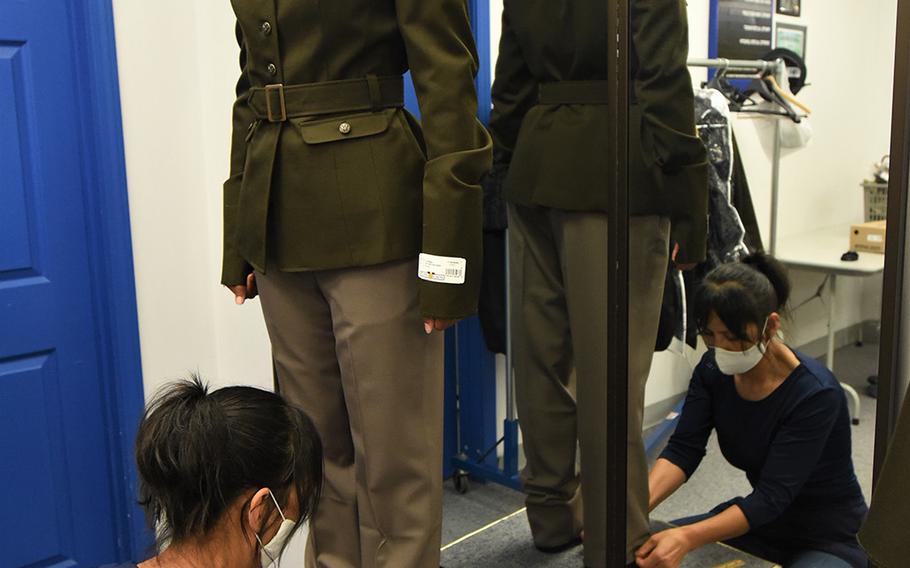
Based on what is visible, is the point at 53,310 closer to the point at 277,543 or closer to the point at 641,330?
the point at 277,543

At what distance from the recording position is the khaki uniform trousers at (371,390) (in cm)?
140

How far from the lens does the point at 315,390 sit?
1491mm

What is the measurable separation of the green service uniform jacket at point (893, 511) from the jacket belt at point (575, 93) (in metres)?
0.97

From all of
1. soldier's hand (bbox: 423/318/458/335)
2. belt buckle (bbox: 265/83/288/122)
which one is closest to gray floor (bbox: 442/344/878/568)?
soldier's hand (bbox: 423/318/458/335)

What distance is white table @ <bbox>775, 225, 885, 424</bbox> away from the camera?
1361 millimetres

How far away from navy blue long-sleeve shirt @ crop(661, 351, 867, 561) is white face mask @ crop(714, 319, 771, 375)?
16mm

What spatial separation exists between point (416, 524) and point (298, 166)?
0.60 metres

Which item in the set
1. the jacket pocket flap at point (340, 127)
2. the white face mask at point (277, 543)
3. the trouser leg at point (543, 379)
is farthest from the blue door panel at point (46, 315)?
the white face mask at point (277, 543)

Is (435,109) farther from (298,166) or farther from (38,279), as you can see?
(38,279)

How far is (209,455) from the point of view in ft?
3.31

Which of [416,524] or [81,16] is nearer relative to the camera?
[416,524]

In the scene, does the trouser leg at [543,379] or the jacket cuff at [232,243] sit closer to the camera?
the jacket cuff at [232,243]

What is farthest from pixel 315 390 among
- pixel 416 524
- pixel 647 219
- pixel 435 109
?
pixel 647 219

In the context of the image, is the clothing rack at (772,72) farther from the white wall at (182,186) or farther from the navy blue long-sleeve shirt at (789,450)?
the white wall at (182,186)
